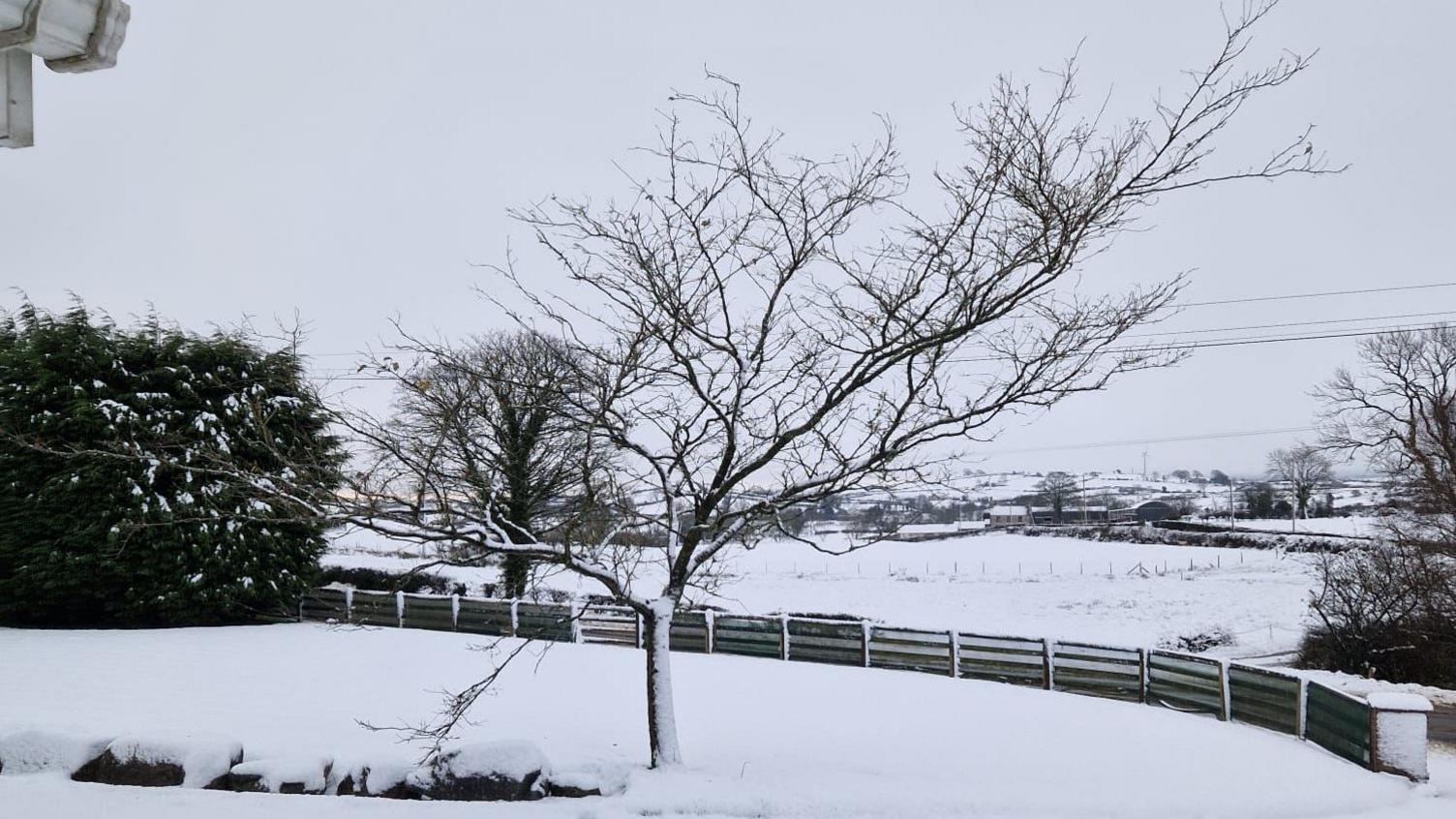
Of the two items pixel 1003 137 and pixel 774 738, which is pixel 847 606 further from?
pixel 1003 137

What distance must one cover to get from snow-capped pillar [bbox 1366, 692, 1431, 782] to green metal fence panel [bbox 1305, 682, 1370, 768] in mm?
127

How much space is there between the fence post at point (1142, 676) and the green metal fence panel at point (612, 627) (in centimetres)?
956

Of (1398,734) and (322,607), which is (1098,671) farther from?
(322,607)

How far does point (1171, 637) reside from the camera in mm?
22547

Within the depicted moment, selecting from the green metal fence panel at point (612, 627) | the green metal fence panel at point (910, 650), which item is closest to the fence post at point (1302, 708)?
the green metal fence panel at point (910, 650)

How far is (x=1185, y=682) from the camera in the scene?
42.3 feet

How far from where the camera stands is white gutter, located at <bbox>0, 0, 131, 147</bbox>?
2.56 meters

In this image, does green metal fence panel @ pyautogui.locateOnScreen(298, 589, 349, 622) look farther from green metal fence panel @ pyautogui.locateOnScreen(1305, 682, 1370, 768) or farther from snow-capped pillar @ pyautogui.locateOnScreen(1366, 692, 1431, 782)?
snow-capped pillar @ pyautogui.locateOnScreen(1366, 692, 1431, 782)

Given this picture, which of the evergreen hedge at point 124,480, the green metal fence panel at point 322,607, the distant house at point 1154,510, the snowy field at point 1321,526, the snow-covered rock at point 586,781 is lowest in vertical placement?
the distant house at point 1154,510

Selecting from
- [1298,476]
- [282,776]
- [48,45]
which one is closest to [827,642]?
[282,776]

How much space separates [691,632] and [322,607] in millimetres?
8784

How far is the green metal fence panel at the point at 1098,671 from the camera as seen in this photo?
45.2 ft

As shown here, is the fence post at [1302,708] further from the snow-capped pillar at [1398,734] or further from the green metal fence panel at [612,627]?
the green metal fence panel at [612,627]

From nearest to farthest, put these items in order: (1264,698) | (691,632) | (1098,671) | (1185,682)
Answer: (1264,698), (1185,682), (1098,671), (691,632)
